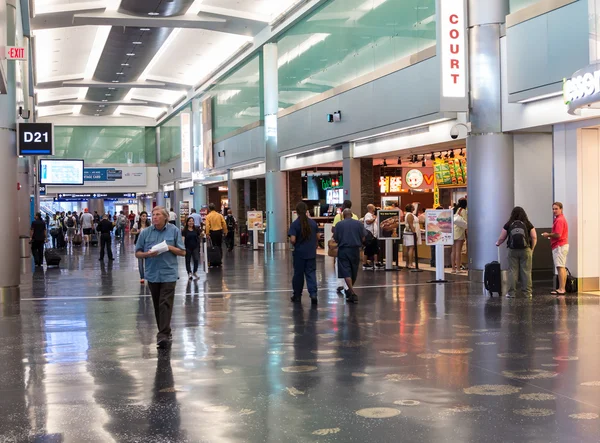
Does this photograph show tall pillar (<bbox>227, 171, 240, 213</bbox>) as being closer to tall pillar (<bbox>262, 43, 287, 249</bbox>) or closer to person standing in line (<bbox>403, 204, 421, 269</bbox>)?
tall pillar (<bbox>262, 43, 287, 249</bbox>)

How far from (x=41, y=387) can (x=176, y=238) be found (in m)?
3.28

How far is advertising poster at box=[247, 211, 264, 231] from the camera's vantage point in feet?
119

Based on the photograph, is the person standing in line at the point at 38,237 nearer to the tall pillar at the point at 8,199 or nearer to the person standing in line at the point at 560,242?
the tall pillar at the point at 8,199

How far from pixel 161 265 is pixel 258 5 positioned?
74.9 feet

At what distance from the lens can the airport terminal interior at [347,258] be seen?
7.00 m

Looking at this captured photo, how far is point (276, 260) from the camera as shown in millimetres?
28156

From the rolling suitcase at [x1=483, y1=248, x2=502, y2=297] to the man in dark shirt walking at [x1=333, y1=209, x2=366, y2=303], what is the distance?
271cm

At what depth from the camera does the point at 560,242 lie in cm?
1552

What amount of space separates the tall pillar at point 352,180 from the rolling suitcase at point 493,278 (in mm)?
10553

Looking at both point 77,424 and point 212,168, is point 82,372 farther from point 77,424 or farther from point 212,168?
point 212,168

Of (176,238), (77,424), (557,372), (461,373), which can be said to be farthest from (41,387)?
(557,372)

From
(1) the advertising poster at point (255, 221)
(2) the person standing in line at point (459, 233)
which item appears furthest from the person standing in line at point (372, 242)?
(1) the advertising poster at point (255, 221)

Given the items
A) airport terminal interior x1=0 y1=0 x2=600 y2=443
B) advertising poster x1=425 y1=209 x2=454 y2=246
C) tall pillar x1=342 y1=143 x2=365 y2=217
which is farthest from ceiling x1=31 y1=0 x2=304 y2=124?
advertising poster x1=425 y1=209 x2=454 y2=246

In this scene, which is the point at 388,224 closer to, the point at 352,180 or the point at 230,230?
the point at 352,180
